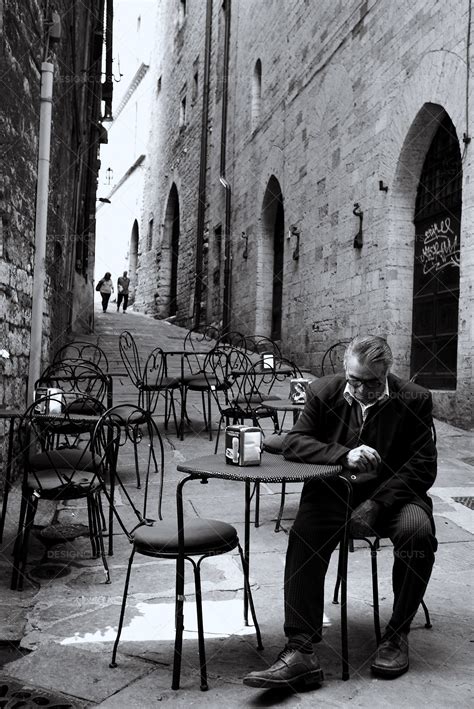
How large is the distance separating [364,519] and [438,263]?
19.5 ft

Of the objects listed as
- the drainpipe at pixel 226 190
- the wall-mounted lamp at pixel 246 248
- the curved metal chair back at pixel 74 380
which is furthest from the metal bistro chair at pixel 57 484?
the drainpipe at pixel 226 190

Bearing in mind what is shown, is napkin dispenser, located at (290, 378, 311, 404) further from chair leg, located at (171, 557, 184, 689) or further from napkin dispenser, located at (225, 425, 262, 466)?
chair leg, located at (171, 557, 184, 689)

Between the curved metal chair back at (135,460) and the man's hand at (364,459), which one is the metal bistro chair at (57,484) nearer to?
the curved metal chair back at (135,460)

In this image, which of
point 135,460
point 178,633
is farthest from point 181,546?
point 135,460

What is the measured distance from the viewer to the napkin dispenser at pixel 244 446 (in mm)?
2531

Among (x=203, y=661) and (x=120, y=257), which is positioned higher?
(x=120, y=257)

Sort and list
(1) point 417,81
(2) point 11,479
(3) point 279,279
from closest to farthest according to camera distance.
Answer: (2) point 11,479, (1) point 417,81, (3) point 279,279

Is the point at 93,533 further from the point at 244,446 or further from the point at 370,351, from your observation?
the point at 370,351

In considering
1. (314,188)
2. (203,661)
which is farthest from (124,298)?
(203,661)

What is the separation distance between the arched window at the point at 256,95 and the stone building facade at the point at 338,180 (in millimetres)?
24

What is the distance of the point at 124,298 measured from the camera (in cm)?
2155

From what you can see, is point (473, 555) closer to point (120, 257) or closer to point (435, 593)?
point (435, 593)

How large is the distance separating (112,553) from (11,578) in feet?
1.70

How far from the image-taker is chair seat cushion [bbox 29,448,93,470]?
11.8ft
